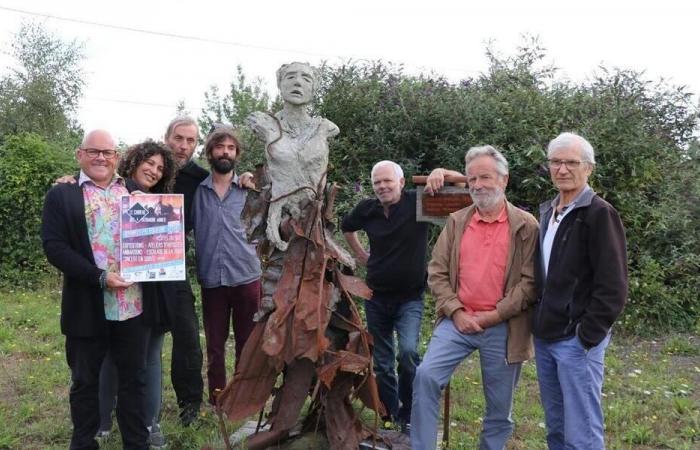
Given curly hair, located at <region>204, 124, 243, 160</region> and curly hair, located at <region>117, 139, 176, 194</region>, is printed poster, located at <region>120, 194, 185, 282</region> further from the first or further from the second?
curly hair, located at <region>204, 124, 243, 160</region>

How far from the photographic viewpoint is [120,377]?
11.4ft

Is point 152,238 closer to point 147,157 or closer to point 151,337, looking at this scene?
point 147,157

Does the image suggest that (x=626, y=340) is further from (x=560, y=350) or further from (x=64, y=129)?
(x=64, y=129)

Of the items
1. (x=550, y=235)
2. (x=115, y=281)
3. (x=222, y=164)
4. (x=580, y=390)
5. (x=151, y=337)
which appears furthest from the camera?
(x=222, y=164)

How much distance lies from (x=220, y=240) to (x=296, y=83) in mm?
1256

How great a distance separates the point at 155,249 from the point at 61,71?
734 inches

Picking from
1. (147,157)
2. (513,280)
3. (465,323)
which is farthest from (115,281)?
(513,280)

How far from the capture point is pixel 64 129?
56.7 feet

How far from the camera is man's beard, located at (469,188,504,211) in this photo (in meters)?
3.26

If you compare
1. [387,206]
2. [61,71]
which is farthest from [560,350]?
[61,71]

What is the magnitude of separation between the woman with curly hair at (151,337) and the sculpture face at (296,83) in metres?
0.91

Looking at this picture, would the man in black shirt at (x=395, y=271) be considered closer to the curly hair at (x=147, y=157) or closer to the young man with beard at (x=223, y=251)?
the young man with beard at (x=223, y=251)

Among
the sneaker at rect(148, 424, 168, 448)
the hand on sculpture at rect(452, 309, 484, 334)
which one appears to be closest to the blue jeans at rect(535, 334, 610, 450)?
the hand on sculpture at rect(452, 309, 484, 334)

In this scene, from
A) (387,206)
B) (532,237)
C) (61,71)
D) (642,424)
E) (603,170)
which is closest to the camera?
(532,237)
